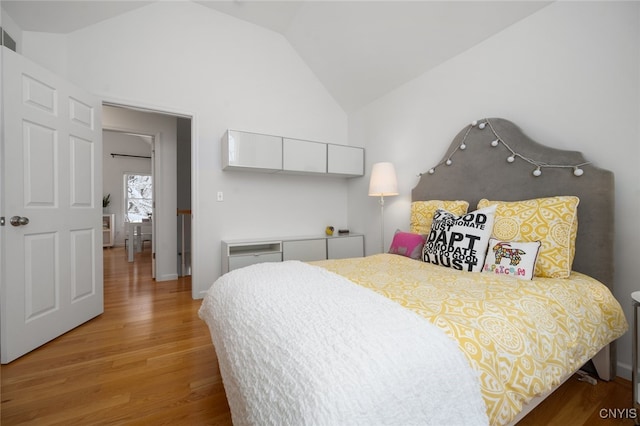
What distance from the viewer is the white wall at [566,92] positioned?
1.56 m

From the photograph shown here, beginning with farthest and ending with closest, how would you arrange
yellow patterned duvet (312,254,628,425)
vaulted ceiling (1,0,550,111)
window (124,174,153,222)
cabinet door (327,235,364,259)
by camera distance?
window (124,174,153,222)
cabinet door (327,235,364,259)
vaulted ceiling (1,0,550,111)
yellow patterned duvet (312,254,628,425)

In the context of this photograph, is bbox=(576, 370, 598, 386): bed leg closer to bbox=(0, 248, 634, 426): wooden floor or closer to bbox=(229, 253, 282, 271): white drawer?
bbox=(0, 248, 634, 426): wooden floor

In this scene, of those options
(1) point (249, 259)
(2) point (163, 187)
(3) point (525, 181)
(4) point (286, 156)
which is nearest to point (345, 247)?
(1) point (249, 259)

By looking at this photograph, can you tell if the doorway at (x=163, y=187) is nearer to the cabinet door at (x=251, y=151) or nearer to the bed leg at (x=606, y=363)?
the cabinet door at (x=251, y=151)

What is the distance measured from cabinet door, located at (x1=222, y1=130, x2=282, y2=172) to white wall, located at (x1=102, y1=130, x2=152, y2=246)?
18.3ft

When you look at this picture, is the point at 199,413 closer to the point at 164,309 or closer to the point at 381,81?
the point at 164,309

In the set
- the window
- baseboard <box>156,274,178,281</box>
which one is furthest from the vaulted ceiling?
the window

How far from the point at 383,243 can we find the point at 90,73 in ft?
10.9

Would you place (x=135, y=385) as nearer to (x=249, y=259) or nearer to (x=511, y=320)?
(x=249, y=259)

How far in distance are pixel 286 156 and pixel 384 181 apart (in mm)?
1139

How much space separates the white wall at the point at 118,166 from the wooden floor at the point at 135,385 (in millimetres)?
5776

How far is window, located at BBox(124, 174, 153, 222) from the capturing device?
7043 millimetres

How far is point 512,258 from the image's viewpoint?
1539mm

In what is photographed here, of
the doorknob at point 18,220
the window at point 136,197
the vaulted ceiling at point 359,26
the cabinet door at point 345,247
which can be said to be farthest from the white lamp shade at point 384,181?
the window at point 136,197
